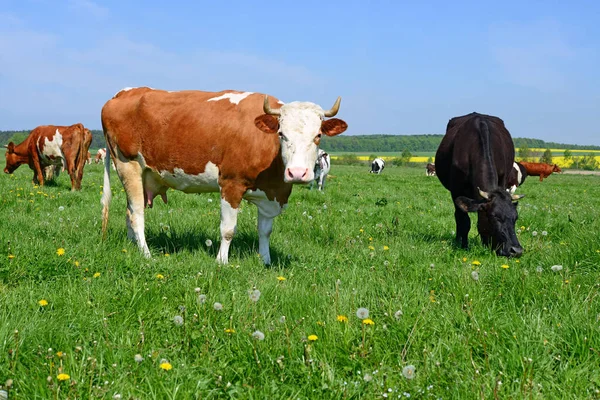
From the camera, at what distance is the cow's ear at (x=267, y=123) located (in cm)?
617

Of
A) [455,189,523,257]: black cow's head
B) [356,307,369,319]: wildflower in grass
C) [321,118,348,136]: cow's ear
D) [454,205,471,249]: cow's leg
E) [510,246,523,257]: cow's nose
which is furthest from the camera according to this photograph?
[454,205,471,249]: cow's leg

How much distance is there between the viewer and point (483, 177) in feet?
25.5

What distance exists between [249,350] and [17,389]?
1.30 meters

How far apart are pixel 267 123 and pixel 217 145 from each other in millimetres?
896

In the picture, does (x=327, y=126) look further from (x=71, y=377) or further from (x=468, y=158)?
(x=71, y=377)

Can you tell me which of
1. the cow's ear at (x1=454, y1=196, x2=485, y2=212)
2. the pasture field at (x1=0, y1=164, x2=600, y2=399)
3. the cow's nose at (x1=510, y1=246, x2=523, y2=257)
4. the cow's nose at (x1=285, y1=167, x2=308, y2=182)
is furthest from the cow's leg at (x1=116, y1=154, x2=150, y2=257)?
the cow's nose at (x1=510, y1=246, x2=523, y2=257)

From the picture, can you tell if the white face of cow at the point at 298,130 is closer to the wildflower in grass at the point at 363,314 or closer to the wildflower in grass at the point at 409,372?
the wildflower in grass at the point at 363,314

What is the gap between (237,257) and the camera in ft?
22.0

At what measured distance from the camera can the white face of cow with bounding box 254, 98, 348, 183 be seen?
5.73 meters

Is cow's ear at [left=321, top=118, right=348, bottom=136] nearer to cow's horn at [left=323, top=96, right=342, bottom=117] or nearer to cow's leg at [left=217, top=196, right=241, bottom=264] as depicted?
cow's horn at [left=323, top=96, right=342, bottom=117]

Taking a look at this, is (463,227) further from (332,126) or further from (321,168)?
(321,168)

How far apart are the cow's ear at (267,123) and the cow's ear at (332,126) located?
1.90 feet

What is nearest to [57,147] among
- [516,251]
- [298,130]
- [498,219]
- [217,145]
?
[217,145]

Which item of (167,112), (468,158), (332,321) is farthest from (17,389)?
(468,158)
